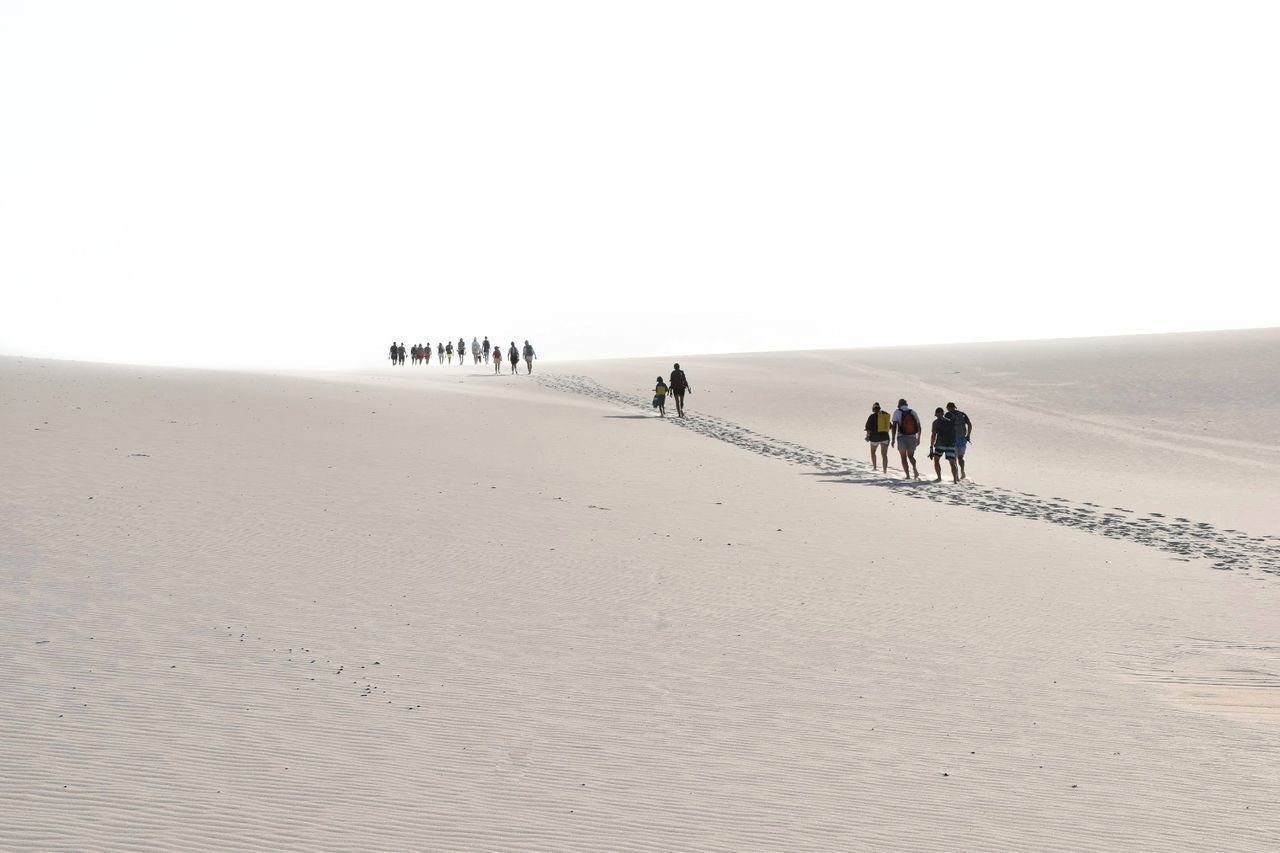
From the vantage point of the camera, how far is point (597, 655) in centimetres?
897

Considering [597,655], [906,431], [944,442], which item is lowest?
[597,655]

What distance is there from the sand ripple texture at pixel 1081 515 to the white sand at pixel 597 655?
18 cm

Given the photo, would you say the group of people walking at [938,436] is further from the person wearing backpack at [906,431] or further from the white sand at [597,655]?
the white sand at [597,655]

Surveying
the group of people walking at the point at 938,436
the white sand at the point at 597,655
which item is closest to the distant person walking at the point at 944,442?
the group of people walking at the point at 938,436

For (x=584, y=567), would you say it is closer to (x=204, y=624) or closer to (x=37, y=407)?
(x=204, y=624)

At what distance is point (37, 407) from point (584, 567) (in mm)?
16031

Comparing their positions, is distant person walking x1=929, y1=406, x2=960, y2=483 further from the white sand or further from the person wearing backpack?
the white sand

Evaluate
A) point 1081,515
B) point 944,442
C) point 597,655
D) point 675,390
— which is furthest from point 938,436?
point 597,655

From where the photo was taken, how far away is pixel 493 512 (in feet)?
51.1

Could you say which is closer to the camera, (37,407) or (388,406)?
(37,407)

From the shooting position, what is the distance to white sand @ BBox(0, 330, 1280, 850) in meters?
5.97

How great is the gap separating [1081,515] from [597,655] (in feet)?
44.1

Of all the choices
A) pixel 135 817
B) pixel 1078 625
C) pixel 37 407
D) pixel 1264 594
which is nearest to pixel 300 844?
pixel 135 817

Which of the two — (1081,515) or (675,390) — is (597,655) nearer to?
(1081,515)
